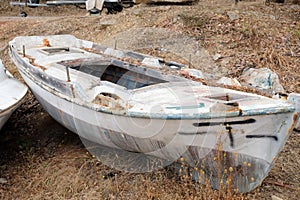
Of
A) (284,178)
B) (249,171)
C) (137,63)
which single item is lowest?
(284,178)

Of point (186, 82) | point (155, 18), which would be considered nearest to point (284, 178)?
point (186, 82)

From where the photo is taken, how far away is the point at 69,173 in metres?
4.64

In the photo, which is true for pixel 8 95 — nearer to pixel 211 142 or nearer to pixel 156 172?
pixel 156 172

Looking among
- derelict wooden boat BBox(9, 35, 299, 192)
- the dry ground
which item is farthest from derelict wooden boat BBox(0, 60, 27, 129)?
the dry ground

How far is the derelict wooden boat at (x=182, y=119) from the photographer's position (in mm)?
3436

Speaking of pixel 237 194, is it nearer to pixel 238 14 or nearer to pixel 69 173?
pixel 69 173

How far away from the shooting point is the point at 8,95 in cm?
496

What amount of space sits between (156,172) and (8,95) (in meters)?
2.30

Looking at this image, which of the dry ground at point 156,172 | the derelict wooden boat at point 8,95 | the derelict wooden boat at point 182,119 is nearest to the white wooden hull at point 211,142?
the derelict wooden boat at point 182,119

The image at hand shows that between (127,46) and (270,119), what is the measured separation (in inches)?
213

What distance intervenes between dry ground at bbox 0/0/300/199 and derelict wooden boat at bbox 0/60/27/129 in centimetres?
79

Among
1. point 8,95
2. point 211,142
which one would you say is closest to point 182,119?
point 211,142

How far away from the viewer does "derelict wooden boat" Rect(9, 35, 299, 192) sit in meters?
3.44

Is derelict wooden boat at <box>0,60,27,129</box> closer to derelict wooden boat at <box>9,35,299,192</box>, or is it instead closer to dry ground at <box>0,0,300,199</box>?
derelict wooden boat at <box>9,35,299,192</box>
